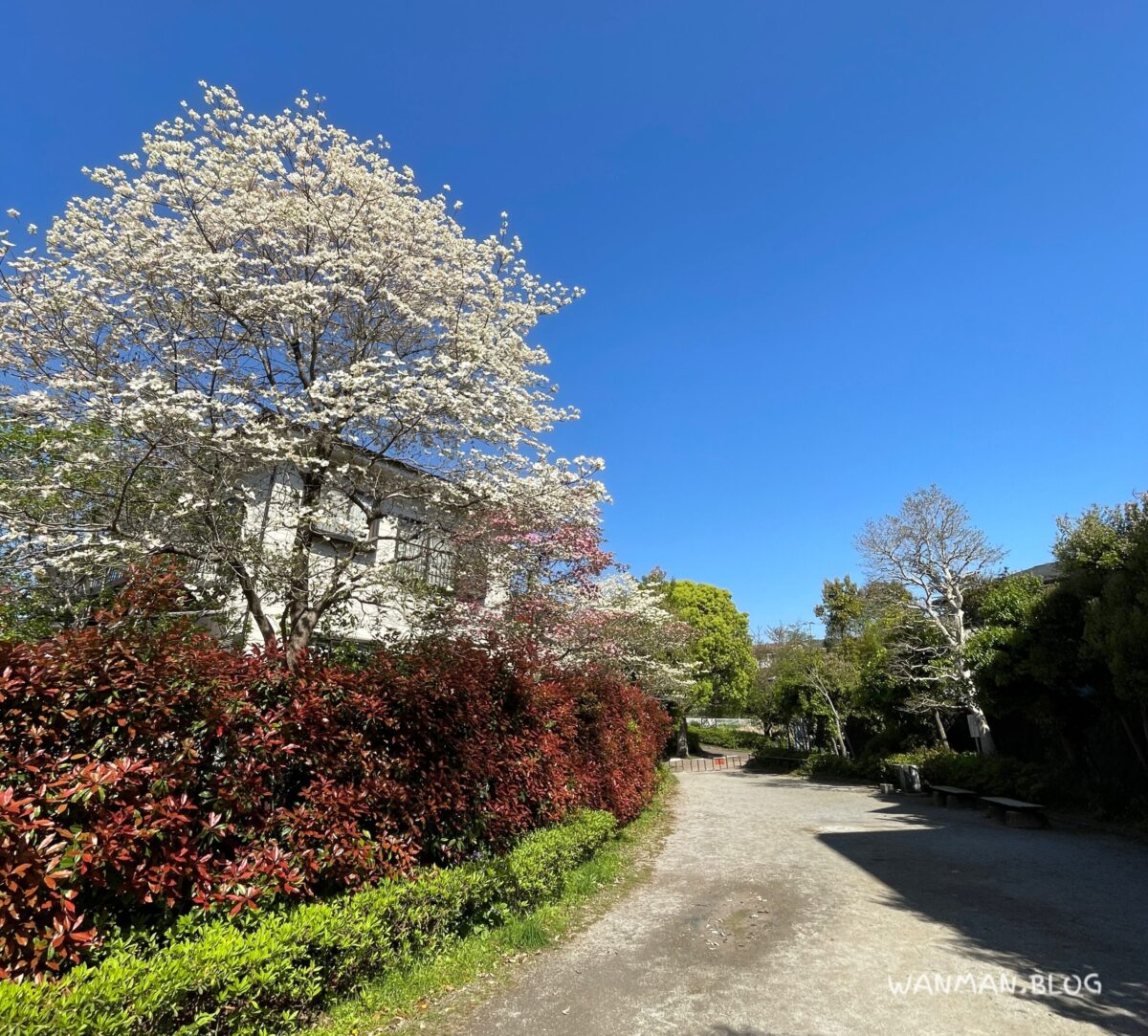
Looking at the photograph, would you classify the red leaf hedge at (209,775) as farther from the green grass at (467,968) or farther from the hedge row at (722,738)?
the hedge row at (722,738)

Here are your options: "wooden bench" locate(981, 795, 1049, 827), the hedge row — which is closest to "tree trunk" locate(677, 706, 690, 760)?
the hedge row

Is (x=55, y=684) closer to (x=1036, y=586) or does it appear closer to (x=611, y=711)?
(x=611, y=711)

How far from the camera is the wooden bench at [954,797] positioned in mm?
13148

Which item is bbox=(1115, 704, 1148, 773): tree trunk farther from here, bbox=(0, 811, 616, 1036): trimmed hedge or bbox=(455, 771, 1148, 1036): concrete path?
bbox=(0, 811, 616, 1036): trimmed hedge

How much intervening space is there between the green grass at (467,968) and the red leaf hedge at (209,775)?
0.67 m

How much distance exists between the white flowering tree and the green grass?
3.71 meters

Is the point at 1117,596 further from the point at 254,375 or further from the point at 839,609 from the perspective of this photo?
the point at 839,609

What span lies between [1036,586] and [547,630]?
36.5ft

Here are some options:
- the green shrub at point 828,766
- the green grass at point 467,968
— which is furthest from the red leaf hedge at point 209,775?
the green shrub at point 828,766

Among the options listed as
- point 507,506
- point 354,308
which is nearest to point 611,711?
point 507,506

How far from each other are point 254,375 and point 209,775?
225 inches

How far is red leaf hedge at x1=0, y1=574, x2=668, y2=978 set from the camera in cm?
277

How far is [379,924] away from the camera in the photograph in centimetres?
396

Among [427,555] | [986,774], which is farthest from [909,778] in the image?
[427,555]
